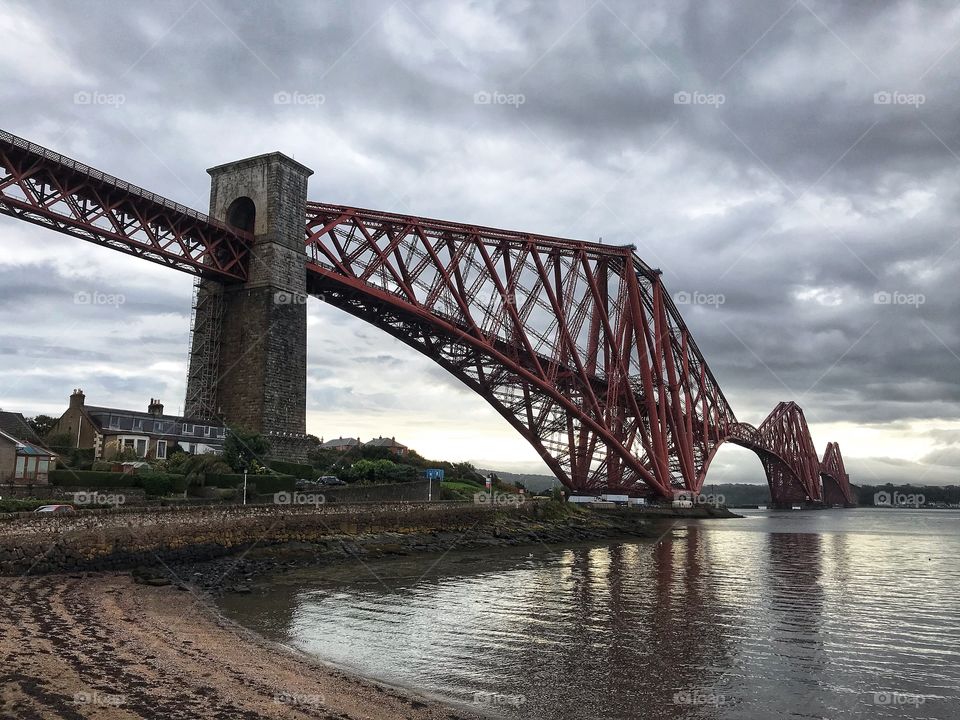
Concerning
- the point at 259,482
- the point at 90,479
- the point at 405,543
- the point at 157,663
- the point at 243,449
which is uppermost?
the point at 243,449

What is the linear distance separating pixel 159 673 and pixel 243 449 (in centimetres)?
2955

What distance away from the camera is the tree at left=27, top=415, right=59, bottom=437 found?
56.1 m

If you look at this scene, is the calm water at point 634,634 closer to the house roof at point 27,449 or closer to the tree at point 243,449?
the tree at point 243,449

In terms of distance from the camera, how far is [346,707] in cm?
1323

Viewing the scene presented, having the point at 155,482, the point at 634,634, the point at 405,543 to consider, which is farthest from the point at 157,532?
the point at 634,634

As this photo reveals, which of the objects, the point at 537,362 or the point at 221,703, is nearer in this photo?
the point at 221,703

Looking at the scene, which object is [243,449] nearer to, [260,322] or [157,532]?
[260,322]

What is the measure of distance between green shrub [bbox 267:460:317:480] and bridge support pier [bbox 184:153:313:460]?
3.76 ft

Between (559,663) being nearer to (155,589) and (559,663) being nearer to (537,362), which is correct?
(155,589)

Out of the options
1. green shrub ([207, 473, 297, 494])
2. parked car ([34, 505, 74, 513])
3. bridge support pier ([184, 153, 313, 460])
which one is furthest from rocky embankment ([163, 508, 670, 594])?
bridge support pier ([184, 153, 313, 460])

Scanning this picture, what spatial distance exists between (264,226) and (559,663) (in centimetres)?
3882

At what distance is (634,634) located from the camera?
2034cm

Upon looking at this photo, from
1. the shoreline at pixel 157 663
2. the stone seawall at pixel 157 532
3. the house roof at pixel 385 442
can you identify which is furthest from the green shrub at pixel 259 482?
the house roof at pixel 385 442

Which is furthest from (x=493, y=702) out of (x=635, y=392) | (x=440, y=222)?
(x=635, y=392)
